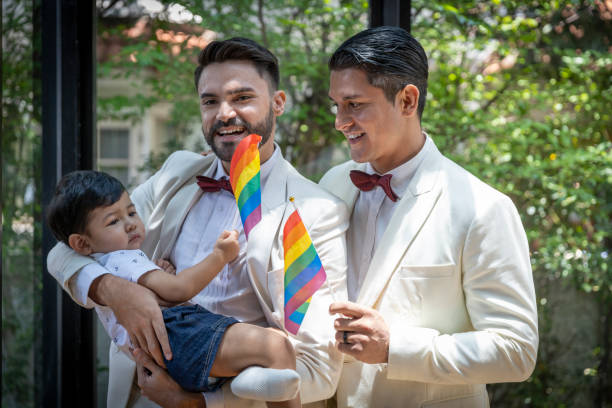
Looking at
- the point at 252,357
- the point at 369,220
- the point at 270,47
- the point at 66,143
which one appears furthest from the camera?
the point at 270,47

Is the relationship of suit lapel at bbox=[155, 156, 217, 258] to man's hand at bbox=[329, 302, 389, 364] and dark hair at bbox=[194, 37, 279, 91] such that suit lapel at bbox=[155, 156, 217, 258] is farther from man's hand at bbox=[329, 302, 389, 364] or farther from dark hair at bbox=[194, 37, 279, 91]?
man's hand at bbox=[329, 302, 389, 364]

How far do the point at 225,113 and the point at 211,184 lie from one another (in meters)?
0.29

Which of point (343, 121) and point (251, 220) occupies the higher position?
point (343, 121)

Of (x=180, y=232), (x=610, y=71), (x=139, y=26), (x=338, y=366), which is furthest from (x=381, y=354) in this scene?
(x=610, y=71)

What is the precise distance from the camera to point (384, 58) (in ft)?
6.47

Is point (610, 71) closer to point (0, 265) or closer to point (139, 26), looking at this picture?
point (139, 26)

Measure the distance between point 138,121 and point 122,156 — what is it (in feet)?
0.64

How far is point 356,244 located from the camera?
2.16m

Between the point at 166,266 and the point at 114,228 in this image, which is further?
the point at 166,266

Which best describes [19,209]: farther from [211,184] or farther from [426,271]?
[426,271]

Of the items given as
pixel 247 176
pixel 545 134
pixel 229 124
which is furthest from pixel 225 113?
pixel 545 134

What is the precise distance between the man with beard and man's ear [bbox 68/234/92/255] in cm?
3

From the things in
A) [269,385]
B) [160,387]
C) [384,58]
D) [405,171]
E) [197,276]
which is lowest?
[160,387]

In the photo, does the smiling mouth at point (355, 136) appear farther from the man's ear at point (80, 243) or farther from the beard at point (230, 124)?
the man's ear at point (80, 243)
